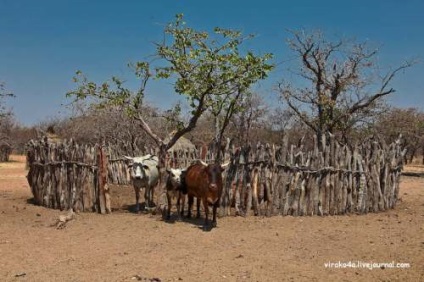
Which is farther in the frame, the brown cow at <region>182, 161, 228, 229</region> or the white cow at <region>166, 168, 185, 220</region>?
the white cow at <region>166, 168, 185, 220</region>

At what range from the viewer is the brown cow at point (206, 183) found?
929cm

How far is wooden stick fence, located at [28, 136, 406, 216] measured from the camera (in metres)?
10.6

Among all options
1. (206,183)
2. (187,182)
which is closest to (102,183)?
(187,182)

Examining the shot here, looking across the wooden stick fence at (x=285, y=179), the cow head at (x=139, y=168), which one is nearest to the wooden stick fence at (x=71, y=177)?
the wooden stick fence at (x=285, y=179)

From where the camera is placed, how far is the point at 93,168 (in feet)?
37.1

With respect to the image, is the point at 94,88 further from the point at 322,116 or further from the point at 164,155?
the point at 322,116

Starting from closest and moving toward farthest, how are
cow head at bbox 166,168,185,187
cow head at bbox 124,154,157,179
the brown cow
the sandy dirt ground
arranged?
the sandy dirt ground
the brown cow
cow head at bbox 166,168,185,187
cow head at bbox 124,154,157,179

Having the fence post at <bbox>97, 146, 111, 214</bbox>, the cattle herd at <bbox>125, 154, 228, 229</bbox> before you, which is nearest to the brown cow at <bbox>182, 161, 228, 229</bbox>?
the cattle herd at <bbox>125, 154, 228, 229</bbox>

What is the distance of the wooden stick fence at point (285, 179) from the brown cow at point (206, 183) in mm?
943

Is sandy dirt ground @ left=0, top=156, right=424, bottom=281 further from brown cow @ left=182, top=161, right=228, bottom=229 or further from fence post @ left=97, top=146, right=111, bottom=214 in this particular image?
brown cow @ left=182, top=161, right=228, bottom=229

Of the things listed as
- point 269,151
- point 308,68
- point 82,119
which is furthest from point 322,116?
point 82,119

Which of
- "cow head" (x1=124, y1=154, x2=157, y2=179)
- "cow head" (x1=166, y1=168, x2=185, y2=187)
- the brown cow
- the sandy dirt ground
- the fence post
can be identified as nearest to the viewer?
the sandy dirt ground

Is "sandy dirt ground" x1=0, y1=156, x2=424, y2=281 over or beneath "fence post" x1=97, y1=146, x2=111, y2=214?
beneath

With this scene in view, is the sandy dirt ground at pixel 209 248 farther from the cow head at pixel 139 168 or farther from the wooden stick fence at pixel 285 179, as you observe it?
the cow head at pixel 139 168
